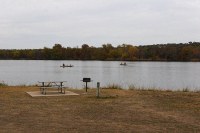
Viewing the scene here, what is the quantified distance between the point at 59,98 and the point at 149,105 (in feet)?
11.9

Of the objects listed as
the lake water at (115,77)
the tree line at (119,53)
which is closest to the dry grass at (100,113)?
the lake water at (115,77)

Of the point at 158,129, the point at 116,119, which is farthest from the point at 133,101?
the point at 158,129

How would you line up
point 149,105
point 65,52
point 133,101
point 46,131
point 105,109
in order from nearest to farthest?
point 46,131 → point 105,109 → point 149,105 → point 133,101 → point 65,52

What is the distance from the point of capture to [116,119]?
9.73 m

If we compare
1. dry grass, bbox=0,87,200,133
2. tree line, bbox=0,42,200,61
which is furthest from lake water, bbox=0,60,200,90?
tree line, bbox=0,42,200,61

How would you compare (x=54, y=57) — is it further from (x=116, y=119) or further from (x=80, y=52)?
(x=116, y=119)

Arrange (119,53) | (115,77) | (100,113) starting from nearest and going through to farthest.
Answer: (100,113) → (115,77) → (119,53)

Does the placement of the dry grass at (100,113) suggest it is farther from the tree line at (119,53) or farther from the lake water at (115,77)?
the tree line at (119,53)

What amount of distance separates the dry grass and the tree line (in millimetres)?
106180

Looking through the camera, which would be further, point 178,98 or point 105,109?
point 178,98

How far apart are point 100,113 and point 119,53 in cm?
12691

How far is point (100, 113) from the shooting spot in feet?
35.1

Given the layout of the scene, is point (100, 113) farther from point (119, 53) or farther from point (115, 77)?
point (119, 53)

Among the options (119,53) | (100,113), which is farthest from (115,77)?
(119,53)
